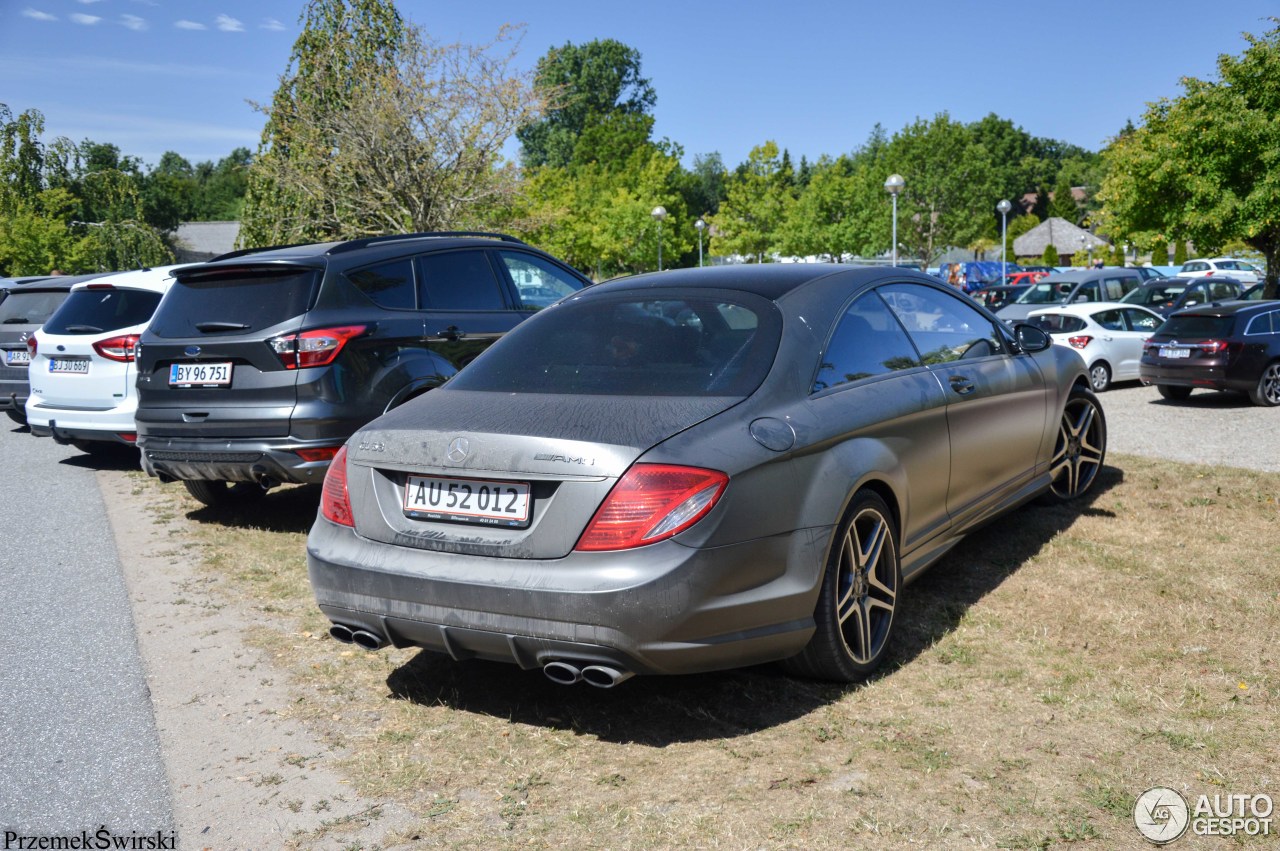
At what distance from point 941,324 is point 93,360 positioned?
7591 millimetres

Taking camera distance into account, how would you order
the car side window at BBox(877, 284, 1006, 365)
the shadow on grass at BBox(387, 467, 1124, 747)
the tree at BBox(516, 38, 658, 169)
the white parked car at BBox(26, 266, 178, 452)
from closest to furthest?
1. the shadow on grass at BBox(387, 467, 1124, 747)
2. the car side window at BBox(877, 284, 1006, 365)
3. the white parked car at BBox(26, 266, 178, 452)
4. the tree at BBox(516, 38, 658, 169)

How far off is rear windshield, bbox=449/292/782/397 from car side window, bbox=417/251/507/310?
290cm

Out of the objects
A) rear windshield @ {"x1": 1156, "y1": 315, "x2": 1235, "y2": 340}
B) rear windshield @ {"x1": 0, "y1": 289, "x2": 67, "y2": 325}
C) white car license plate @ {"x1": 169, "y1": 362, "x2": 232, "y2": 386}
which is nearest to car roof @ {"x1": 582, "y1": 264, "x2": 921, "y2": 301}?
white car license plate @ {"x1": 169, "y1": 362, "x2": 232, "y2": 386}

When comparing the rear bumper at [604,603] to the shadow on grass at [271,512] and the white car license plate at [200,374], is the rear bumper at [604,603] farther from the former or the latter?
the shadow on grass at [271,512]

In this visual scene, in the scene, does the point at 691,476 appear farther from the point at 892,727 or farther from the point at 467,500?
the point at 892,727

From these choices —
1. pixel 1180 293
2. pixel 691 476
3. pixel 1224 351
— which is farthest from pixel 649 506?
pixel 1180 293

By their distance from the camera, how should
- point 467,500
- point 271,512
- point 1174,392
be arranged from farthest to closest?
1. point 1174,392
2. point 271,512
3. point 467,500

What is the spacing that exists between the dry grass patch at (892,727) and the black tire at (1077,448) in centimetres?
141

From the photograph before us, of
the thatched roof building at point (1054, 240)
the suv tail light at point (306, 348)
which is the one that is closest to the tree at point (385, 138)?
the suv tail light at point (306, 348)

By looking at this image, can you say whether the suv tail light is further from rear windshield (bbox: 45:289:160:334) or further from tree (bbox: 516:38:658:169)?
tree (bbox: 516:38:658:169)

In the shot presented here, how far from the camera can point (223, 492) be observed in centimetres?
866

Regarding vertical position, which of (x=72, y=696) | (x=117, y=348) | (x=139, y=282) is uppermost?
(x=139, y=282)

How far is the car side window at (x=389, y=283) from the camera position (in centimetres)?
705

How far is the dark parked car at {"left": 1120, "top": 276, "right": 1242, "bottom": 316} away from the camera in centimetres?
2112
